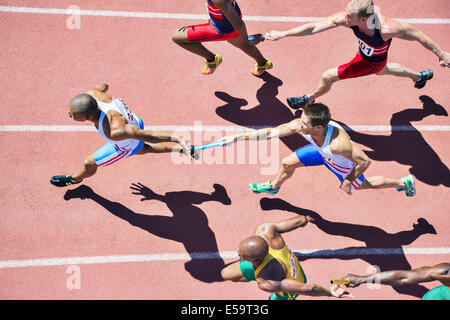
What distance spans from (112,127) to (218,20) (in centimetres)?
220

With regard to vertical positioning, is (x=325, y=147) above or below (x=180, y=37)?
below

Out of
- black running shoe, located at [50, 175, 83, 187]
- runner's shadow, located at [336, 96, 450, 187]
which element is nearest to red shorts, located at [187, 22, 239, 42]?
runner's shadow, located at [336, 96, 450, 187]

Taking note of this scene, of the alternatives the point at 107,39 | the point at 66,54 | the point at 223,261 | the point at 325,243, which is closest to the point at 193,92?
the point at 107,39

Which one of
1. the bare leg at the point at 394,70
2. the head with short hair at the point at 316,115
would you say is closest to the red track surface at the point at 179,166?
the bare leg at the point at 394,70

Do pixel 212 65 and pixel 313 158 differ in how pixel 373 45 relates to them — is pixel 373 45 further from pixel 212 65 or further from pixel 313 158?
pixel 212 65

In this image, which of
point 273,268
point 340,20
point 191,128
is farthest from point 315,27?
point 273,268

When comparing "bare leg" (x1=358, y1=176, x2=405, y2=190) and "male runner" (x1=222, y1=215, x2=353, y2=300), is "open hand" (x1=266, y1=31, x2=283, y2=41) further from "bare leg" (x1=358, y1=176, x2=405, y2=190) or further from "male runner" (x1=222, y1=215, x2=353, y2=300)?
"male runner" (x1=222, y1=215, x2=353, y2=300)

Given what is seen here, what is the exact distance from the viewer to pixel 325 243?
5621 millimetres

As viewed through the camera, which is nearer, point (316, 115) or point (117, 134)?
point (316, 115)

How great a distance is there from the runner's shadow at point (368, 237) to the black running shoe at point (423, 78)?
2.21 m

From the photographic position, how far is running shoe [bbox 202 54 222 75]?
6234 millimetres

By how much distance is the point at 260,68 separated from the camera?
6414mm

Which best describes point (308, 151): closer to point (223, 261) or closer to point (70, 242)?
point (223, 261)

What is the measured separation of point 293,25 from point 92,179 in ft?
14.9
